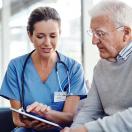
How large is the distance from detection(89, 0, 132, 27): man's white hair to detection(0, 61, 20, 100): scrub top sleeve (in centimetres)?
71

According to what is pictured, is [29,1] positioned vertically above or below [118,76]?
above

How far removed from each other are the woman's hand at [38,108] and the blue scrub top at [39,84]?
0.13 metres

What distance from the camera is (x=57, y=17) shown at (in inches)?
79.7

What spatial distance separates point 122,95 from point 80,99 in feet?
1.76

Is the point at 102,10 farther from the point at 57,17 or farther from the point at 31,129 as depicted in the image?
the point at 31,129

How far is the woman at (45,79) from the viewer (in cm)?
197

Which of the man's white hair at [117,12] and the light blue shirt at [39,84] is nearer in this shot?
the man's white hair at [117,12]

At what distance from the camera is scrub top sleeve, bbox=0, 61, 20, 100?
1992mm

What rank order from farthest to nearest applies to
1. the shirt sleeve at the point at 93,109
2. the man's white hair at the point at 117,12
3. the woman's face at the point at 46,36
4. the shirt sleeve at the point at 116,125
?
the woman's face at the point at 46,36 → the shirt sleeve at the point at 93,109 → the man's white hair at the point at 117,12 → the shirt sleeve at the point at 116,125

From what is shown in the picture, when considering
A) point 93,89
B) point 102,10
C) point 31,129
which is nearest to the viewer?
point 102,10

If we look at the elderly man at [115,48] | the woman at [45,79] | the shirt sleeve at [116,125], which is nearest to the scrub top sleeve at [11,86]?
the woman at [45,79]

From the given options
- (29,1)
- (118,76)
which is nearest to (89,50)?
(29,1)

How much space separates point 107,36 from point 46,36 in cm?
52

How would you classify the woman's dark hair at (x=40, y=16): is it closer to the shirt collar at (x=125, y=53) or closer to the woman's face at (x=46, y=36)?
the woman's face at (x=46, y=36)
